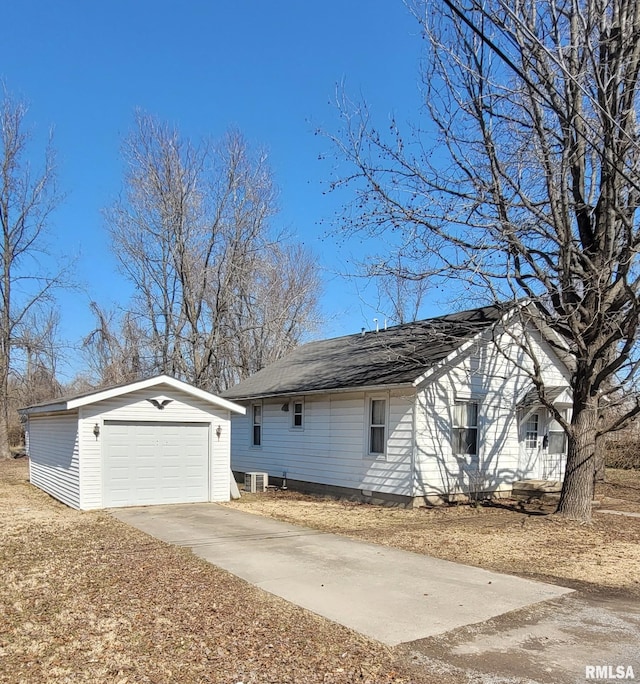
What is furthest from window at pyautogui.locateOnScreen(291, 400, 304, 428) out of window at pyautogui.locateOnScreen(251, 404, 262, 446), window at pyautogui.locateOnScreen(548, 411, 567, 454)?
window at pyautogui.locateOnScreen(548, 411, 567, 454)

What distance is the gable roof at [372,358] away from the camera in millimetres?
12859

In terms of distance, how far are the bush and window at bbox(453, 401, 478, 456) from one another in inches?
405

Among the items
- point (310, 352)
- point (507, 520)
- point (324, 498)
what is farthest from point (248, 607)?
point (310, 352)

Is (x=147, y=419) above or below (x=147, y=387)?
below

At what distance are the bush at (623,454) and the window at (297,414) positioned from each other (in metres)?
12.5

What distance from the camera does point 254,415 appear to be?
725 inches

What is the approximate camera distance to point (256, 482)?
15930mm

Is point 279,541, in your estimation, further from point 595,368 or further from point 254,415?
point 254,415

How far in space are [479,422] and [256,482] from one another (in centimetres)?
624

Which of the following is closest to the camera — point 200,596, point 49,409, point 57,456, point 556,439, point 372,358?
point 200,596

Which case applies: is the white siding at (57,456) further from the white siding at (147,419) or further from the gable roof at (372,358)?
the gable roof at (372,358)

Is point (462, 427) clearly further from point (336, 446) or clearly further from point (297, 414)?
point (297, 414)

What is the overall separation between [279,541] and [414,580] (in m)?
2.79

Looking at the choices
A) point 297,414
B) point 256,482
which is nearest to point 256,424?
point 297,414
